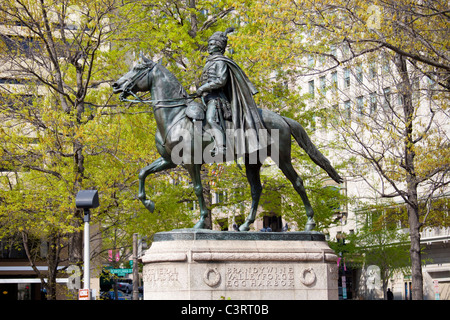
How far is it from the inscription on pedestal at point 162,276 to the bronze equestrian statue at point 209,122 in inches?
46.8

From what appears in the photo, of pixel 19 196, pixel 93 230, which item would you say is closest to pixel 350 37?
pixel 19 196

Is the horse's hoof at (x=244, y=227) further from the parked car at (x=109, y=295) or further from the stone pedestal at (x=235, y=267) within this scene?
the parked car at (x=109, y=295)

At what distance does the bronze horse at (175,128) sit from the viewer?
13.1m

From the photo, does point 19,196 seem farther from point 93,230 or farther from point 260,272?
point 93,230

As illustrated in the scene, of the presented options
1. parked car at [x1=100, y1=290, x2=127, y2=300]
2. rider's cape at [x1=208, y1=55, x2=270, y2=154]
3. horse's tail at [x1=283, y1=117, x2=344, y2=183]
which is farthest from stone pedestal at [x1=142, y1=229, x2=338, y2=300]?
parked car at [x1=100, y1=290, x2=127, y2=300]

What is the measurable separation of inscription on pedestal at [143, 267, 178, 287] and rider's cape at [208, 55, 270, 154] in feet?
8.30

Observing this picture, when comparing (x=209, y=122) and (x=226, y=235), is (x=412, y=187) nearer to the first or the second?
(x=209, y=122)

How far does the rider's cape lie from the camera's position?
13117 mm

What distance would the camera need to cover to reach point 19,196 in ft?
79.4

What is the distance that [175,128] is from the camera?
42.9ft

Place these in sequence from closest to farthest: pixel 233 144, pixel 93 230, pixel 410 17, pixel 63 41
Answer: pixel 233 144, pixel 410 17, pixel 63 41, pixel 93 230

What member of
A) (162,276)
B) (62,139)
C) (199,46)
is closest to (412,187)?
(199,46)

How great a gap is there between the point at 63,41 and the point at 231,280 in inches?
586

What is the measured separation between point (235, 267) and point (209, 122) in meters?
2.65
